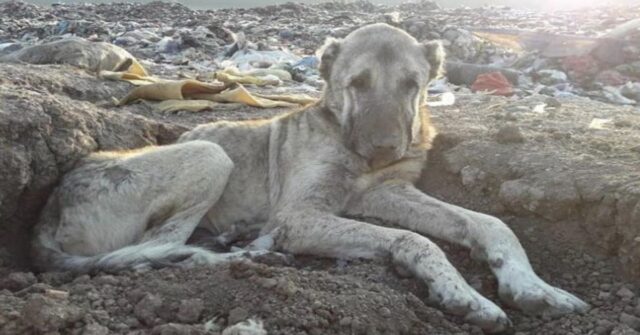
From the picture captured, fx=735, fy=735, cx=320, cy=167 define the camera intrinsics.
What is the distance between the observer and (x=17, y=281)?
3.53 m

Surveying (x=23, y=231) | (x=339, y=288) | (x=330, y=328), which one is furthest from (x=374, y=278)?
(x=23, y=231)

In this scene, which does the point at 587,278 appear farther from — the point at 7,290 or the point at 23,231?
the point at 23,231

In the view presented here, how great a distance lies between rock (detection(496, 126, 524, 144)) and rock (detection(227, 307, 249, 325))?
9.09ft

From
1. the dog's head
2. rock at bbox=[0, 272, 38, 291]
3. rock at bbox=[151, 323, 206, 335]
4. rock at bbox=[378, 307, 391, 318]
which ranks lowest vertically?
rock at bbox=[378, 307, 391, 318]

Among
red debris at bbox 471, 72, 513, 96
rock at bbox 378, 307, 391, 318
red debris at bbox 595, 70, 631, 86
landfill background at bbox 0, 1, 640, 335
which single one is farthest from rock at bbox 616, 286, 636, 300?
red debris at bbox 595, 70, 631, 86

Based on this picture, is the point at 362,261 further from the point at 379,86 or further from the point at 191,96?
the point at 191,96

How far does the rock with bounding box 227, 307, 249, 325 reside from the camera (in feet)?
9.76

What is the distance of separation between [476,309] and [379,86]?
5.88 ft

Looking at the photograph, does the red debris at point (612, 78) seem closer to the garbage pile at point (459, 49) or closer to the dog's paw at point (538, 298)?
the garbage pile at point (459, 49)

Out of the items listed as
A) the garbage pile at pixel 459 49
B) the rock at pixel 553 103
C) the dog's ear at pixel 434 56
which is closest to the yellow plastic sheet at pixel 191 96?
the garbage pile at pixel 459 49

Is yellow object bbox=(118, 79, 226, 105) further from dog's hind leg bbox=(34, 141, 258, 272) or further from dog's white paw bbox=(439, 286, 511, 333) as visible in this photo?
dog's white paw bbox=(439, 286, 511, 333)

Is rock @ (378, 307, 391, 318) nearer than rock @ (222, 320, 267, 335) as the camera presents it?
No

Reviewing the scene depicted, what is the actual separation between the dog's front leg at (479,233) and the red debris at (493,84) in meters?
4.99

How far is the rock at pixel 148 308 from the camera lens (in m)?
3.02
